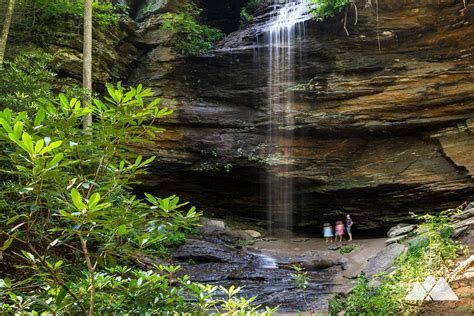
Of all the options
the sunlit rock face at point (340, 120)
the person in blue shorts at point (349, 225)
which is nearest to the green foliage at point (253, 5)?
the sunlit rock face at point (340, 120)

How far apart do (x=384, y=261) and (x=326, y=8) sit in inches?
339

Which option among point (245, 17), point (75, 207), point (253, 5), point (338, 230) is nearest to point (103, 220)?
point (75, 207)

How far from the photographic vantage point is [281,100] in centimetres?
1266

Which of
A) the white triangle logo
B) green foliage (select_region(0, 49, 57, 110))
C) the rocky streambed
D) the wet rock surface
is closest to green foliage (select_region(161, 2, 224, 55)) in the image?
green foliage (select_region(0, 49, 57, 110))

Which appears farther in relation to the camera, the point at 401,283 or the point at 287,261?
the point at 287,261

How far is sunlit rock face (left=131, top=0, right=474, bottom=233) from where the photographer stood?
1116 centimetres

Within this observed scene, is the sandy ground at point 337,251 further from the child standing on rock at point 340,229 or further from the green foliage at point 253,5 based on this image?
the green foliage at point 253,5

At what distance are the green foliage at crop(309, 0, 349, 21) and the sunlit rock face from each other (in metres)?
0.28

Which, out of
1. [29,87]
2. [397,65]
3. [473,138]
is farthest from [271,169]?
[29,87]

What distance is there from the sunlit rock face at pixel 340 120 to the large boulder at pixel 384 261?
4.48 m

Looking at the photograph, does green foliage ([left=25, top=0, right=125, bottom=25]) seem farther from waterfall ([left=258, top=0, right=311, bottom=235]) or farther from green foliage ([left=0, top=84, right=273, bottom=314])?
green foliage ([left=0, top=84, right=273, bottom=314])

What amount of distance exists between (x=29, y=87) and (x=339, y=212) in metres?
10.8

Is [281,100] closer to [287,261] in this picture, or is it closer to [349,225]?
[349,225]

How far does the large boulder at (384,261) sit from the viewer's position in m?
7.16
